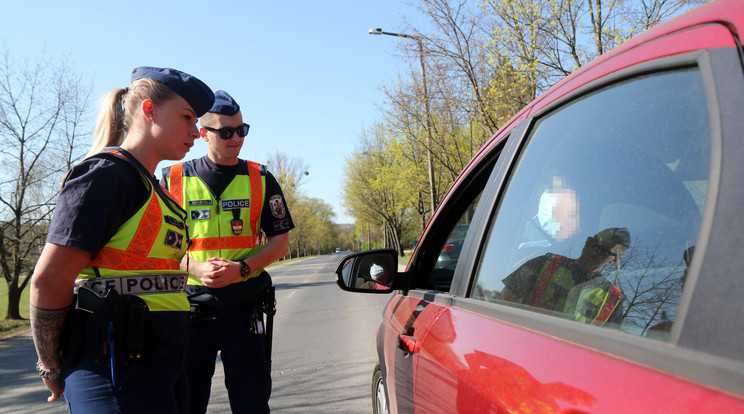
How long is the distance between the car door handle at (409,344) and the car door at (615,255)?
18cm

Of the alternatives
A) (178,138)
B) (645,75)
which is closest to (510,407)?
(645,75)

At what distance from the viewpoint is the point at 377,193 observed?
4038 centimetres

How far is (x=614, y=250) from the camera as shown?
109 centimetres

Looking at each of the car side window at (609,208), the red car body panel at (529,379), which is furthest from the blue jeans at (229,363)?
the car side window at (609,208)

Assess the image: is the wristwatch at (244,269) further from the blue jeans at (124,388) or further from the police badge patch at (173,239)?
the blue jeans at (124,388)

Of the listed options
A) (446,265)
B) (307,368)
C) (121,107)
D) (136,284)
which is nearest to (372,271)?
(446,265)

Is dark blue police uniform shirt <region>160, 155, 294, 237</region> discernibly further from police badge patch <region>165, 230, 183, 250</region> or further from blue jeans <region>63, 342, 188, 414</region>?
blue jeans <region>63, 342, 188, 414</region>

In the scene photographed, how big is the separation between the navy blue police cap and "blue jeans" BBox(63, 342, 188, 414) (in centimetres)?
90

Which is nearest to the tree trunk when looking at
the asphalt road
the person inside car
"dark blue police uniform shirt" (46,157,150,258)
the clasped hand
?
the asphalt road

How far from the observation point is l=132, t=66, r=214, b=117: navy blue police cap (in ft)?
6.59

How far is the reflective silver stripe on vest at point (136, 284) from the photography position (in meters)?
1.78

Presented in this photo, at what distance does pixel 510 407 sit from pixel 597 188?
0.49 meters

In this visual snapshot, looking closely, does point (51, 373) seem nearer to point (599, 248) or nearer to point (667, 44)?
point (599, 248)

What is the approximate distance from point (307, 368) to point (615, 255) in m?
5.38
